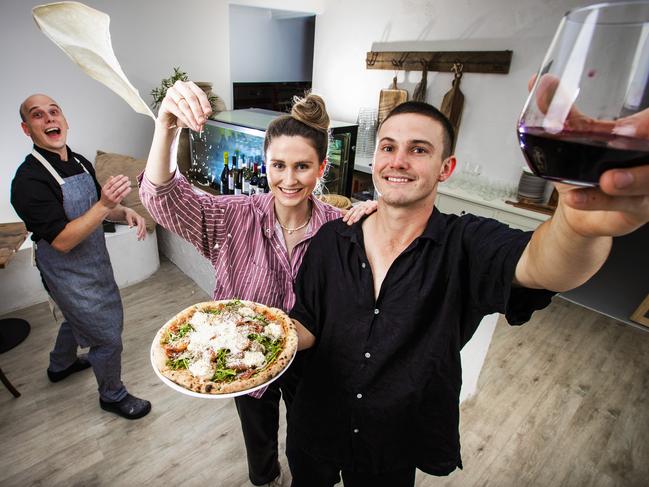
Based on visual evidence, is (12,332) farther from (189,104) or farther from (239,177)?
(189,104)

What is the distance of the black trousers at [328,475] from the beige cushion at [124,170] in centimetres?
307

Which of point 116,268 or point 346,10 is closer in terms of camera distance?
point 116,268

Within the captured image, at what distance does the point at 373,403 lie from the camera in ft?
3.97

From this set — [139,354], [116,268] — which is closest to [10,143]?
[116,268]

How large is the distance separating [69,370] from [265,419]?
180 cm

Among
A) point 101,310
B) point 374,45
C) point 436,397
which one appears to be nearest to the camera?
point 436,397

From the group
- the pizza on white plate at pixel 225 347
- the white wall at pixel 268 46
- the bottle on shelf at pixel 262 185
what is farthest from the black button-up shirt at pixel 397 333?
the white wall at pixel 268 46

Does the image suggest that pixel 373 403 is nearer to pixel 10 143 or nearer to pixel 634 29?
pixel 634 29

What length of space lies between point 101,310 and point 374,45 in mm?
4616

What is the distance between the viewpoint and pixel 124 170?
3.89 meters

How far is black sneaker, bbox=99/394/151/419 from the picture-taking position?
2375 mm

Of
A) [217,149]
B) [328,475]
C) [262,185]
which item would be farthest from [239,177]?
[328,475]

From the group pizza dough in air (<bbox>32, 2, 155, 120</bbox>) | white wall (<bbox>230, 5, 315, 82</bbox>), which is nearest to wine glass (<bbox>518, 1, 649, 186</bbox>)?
pizza dough in air (<bbox>32, 2, 155, 120</bbox>)

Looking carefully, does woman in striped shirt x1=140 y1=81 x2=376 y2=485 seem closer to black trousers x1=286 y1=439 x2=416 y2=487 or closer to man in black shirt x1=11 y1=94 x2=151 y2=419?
black trousers x1=286 y1=439 x2=416 y2=487
